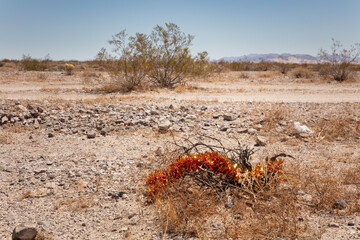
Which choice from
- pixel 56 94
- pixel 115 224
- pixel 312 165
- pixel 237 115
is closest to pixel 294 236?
pixel 115 224

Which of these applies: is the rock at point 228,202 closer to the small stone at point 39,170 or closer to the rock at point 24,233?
the rock at point 24,233

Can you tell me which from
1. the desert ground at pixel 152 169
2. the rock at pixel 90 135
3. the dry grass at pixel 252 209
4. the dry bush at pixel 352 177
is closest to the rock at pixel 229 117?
the desert ground at pixel 152 169

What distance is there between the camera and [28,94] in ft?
36.9

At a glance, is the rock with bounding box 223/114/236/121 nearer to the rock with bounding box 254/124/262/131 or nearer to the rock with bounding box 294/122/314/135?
the rock with bounding box 254/124/262/131

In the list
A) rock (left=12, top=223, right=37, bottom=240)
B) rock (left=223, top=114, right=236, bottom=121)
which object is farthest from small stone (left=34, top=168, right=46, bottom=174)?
rock (left=223, top=114, right=236, bottom=121)

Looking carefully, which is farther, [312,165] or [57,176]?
[312,165]

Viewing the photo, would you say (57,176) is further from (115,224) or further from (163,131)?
(163,131)

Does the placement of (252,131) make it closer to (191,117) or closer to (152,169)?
(191,117)

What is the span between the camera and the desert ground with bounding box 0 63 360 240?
9.57 ft

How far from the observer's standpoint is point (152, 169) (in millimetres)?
4281

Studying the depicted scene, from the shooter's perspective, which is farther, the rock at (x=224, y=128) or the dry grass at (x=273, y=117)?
the dry grass at (x=273, y=117)

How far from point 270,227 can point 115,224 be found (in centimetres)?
151

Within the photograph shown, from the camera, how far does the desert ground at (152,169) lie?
9.57 ft

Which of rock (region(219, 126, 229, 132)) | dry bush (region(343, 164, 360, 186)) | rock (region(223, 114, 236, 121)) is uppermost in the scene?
rock (region(223, 114, 236, 121))
